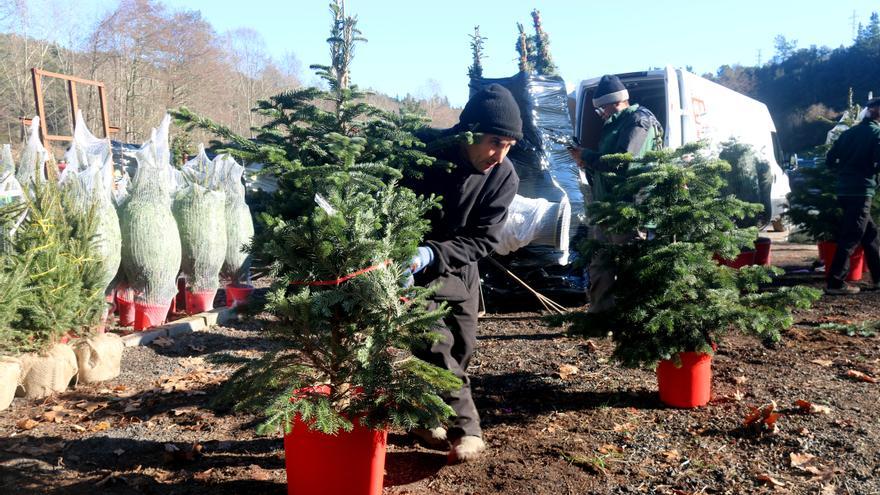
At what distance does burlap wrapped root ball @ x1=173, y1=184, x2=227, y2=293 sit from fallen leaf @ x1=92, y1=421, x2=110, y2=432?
2.46 meters

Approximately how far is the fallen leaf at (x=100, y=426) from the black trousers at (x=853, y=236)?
7047 mm

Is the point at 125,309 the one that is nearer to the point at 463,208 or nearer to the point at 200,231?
the point at 200,231

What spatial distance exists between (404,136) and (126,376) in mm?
3029

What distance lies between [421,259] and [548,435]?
4.58ft

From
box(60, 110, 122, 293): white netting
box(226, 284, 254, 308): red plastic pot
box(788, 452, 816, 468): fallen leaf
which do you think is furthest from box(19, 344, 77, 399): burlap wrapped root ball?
box(788, 452, 816, 468): fallen leaf

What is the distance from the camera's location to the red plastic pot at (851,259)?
7566 millimetres

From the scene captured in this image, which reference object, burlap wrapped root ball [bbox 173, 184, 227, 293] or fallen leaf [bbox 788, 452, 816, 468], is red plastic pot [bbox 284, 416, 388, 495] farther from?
burlap wrapped root ball [bbox 173, 184, 227, 293]

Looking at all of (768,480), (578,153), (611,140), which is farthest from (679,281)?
(578,153)

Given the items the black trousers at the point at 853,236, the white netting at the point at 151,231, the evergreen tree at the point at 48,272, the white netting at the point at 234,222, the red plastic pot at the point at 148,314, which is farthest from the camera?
the black trousers at the point at 853,236

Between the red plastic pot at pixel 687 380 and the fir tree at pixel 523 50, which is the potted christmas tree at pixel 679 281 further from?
the fir tree at pixel 523 50

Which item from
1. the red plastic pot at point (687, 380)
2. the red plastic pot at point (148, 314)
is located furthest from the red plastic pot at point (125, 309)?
the red plastic pot at point (687, 380)

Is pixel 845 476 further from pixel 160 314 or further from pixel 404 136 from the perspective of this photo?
pixel 160 314

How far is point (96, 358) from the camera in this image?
4.38 meters

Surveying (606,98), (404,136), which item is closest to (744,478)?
(404,136)
